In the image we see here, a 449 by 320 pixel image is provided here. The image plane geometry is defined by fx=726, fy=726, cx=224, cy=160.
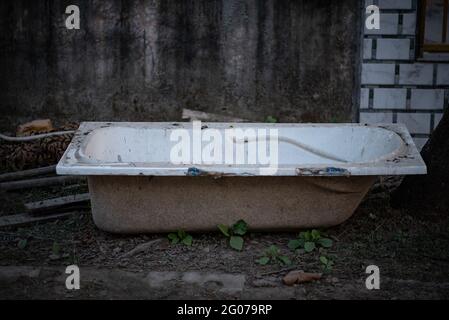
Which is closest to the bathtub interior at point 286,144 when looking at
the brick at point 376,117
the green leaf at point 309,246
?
the green leaf at point 309,246

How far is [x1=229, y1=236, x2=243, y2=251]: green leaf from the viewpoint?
4402 mm

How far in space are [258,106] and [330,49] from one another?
0.78 meters

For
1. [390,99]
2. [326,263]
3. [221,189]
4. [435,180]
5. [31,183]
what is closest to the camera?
[326,263]

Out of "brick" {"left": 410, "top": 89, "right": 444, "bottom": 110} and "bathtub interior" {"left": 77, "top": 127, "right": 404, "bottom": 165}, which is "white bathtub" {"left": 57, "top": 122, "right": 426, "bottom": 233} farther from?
"brick" {"left": 410, "top": 89, "right": 444, "bottom": 110}

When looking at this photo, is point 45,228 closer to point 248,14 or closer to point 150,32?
point 150,32

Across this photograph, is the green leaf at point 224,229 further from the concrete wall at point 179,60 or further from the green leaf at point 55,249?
the concrete wall at point 179,60

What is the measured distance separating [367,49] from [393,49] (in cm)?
21

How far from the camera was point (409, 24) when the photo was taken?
580 centimetres

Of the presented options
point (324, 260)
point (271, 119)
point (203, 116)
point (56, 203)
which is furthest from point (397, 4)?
point (56, 203)

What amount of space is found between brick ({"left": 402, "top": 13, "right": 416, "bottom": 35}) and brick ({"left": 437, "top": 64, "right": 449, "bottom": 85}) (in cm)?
36

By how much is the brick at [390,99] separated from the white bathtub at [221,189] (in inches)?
48.6

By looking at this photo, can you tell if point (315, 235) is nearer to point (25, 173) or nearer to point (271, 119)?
point (271, 119)

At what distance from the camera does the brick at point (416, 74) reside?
5887 mm
